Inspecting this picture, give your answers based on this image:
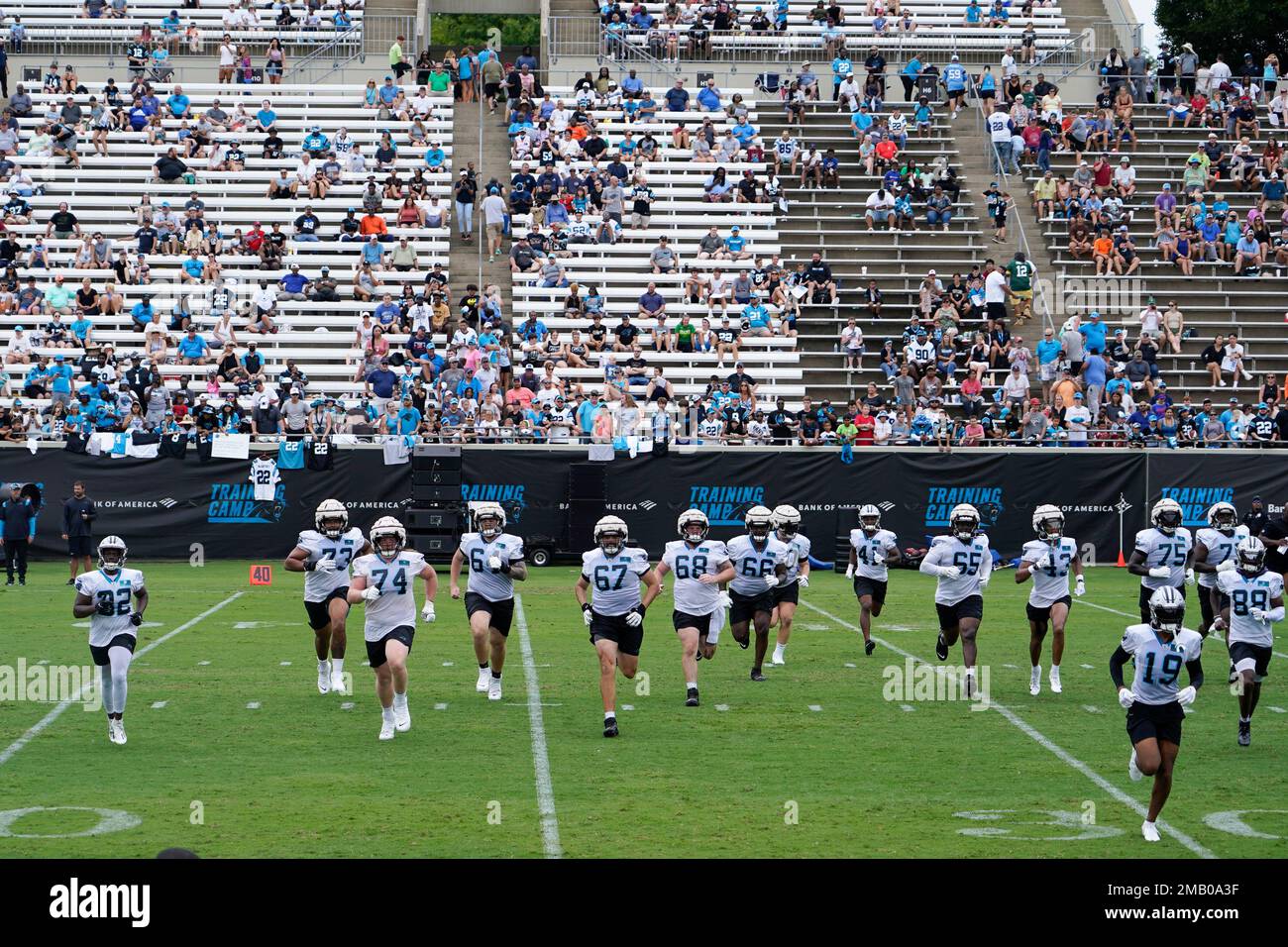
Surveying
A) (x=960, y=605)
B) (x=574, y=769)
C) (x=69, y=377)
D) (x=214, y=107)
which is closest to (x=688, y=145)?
(x=214, y=107)

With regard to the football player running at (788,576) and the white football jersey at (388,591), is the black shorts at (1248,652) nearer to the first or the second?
the football player running at (788,576)

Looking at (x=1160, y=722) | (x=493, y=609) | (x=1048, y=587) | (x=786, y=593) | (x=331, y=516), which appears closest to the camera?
(x=1160, y=722)

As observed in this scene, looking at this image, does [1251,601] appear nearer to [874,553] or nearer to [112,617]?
[874,553]

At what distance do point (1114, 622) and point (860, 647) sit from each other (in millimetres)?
4638

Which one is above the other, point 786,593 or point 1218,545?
point 1218,545

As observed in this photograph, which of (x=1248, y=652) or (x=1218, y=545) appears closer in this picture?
(x=1248, y=652)

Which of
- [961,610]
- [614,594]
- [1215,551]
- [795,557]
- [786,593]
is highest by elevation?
[614,594]

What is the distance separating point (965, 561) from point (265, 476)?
17.3 m

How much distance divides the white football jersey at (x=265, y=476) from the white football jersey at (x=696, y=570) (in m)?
16.6

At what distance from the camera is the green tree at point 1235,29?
55.2 metres

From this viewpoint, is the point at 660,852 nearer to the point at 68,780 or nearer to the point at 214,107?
the point at 68,780

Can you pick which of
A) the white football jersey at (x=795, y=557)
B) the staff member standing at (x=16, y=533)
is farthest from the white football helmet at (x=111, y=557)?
the staff member standing at (x=16, y=533)

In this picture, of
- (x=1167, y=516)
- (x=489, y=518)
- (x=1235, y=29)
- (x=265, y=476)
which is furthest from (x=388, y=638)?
(x=1235, y=29)

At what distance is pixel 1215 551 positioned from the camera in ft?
59.8
